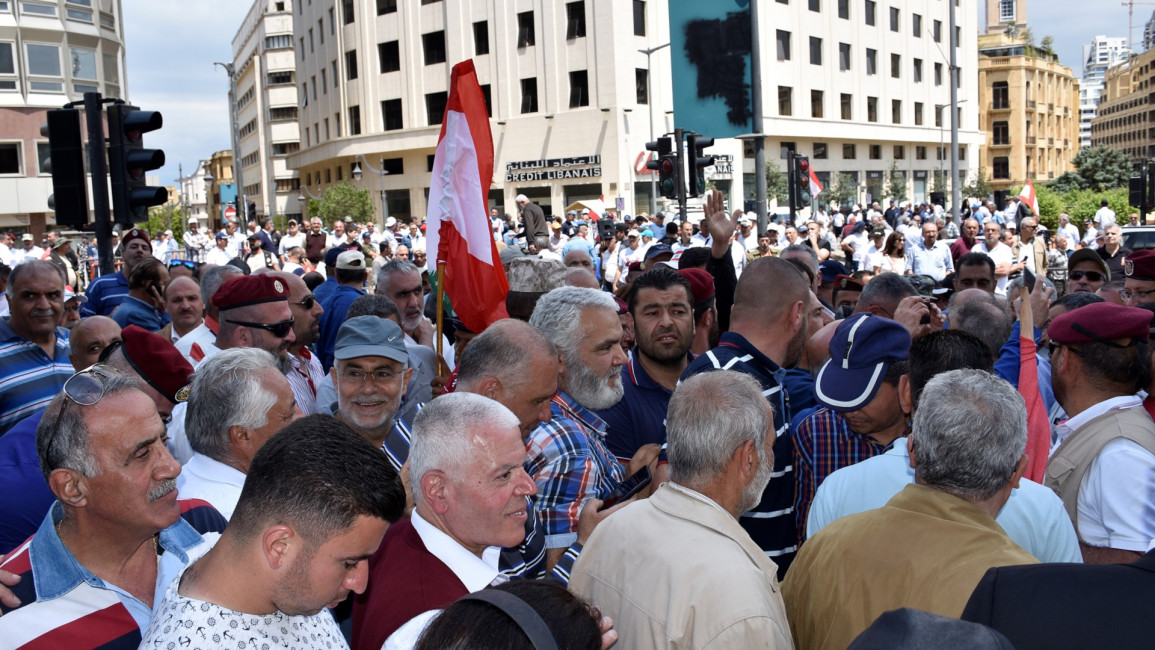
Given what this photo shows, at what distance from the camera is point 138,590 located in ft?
8.99

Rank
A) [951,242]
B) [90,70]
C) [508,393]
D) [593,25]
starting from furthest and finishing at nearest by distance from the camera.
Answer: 1. [593,25]
2. [90,70]
3. [951,242]
4. [508,393]

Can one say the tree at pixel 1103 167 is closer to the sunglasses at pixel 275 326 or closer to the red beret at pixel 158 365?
the sunglasses at pixel 275 326

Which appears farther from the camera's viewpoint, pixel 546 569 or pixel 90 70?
pixel 90 70

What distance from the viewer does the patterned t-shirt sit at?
82.4 inches

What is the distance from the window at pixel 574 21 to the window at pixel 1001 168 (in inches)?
2586

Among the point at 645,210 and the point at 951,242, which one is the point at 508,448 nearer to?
the point at 951,242

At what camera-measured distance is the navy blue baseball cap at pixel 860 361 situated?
3.72 meters

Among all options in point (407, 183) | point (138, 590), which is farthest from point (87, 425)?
point (407, 183)

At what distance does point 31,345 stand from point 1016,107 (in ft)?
316

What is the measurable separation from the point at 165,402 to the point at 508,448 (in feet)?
7.42

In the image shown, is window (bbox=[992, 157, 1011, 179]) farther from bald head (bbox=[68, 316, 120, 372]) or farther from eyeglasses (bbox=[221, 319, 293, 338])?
bald head (bbox=[68, 316, 120, 372])

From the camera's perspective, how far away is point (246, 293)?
5.35 m

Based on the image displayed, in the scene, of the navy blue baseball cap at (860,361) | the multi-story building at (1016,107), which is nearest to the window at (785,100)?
the navy blue baseball cap at (860,361)

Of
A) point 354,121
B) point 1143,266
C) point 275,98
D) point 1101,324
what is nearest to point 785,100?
point 354,121
